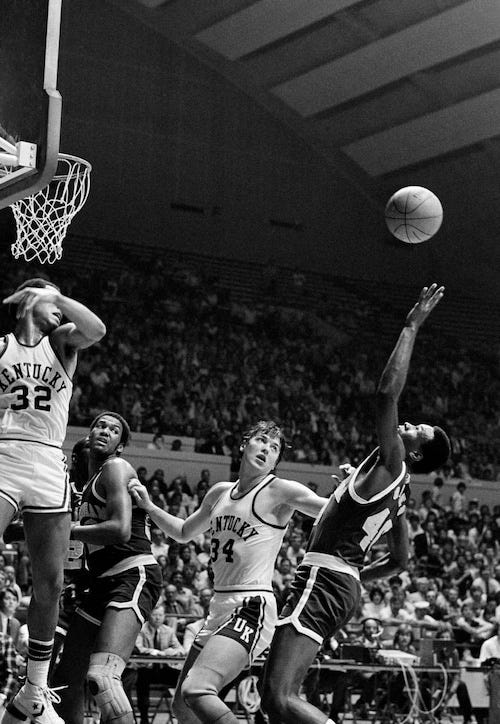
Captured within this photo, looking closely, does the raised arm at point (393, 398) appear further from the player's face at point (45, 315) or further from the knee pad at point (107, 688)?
the knee pad at point (107, 688)

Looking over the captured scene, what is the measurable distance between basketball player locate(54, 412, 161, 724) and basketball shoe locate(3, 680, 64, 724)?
1.55ft

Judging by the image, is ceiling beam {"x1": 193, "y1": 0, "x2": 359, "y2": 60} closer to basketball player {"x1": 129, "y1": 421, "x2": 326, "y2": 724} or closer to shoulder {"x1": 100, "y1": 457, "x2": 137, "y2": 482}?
basketball player {"x1": 129, "y1": 421, "x2": 326, "y2": 724}

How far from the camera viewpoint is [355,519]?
674 centimetres

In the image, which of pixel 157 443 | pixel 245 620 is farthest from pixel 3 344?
pixel 157 443

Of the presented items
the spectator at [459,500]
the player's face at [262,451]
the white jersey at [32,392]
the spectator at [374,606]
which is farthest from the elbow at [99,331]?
the spectator at [459,500]

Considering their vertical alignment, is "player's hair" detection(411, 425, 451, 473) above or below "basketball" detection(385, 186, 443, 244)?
below

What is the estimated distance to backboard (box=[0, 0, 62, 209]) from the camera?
6844mm

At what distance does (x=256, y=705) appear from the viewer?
568 inches

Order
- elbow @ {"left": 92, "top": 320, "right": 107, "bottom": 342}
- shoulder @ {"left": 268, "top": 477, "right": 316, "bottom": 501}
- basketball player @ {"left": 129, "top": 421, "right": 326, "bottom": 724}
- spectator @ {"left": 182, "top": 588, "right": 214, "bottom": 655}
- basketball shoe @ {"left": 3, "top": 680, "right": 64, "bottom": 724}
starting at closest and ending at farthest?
basketball shoe @ {"left": 3, "top": 680, "right": 64, "bottom": 724} → elbow @ {"left": 92, "top": 320, "right": 107, "bottom": 342} → basketball player @ {"left": 129, "top": 421, "right": 326, "bottom": 724} → shoulder @ {"left": 268, "top": 477, "right": 316, "bottom": 501} → spectator @ {"left": 182, "top": 588, "right": 214, "bottom": 655}

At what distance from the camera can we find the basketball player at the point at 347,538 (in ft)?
21.0

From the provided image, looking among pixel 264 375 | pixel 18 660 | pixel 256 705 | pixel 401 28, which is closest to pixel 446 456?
pixel 18 660

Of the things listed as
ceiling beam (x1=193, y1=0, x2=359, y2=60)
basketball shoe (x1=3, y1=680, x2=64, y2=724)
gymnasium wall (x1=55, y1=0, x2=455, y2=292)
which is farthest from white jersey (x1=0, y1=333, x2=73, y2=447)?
ceiling beam (x1=193, y1=0, x2=359, y2=60)

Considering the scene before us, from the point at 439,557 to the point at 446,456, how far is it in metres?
16.2

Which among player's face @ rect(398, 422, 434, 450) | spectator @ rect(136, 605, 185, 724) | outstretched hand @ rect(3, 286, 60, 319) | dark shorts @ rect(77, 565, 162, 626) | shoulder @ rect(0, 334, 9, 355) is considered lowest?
spectator @ rect(136, 605, 185, 724)
